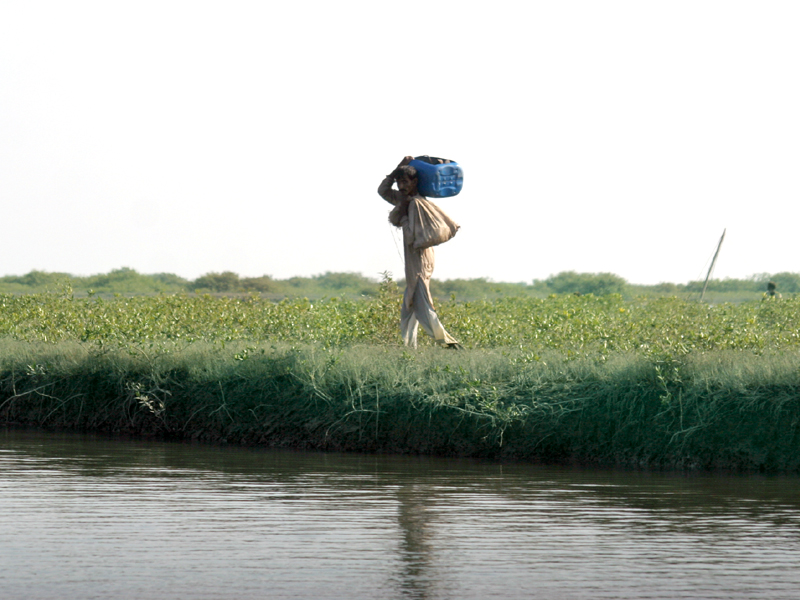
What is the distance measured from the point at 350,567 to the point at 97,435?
6.94 meters

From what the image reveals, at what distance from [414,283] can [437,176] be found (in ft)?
4.49

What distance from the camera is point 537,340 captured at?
14891 mm

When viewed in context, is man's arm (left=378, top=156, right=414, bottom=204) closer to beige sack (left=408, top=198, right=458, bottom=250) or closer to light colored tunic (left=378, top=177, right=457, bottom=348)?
light colored tunic (left=378, top=177, right=457, bottom=348)

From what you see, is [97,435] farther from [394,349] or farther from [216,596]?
[216,596]

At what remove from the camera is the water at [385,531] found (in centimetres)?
502

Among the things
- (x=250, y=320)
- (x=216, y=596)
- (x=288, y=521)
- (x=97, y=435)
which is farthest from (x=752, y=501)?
(x=250, y=320)

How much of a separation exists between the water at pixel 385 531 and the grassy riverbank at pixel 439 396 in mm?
551

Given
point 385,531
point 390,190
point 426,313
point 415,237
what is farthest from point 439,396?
point 390,190

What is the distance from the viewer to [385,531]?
6172mm

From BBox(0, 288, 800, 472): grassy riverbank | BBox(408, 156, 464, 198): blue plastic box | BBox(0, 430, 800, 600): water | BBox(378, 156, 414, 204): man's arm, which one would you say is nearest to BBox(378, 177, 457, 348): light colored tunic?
BBox(378, 156, 414, 204): man's arm

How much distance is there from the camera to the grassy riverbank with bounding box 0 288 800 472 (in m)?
9.08

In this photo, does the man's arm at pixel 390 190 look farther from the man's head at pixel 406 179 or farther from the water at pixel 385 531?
the water at pixel 385 531

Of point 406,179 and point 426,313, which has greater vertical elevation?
point 406,179

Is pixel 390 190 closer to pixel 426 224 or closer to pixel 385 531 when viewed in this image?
pixel 426 224
